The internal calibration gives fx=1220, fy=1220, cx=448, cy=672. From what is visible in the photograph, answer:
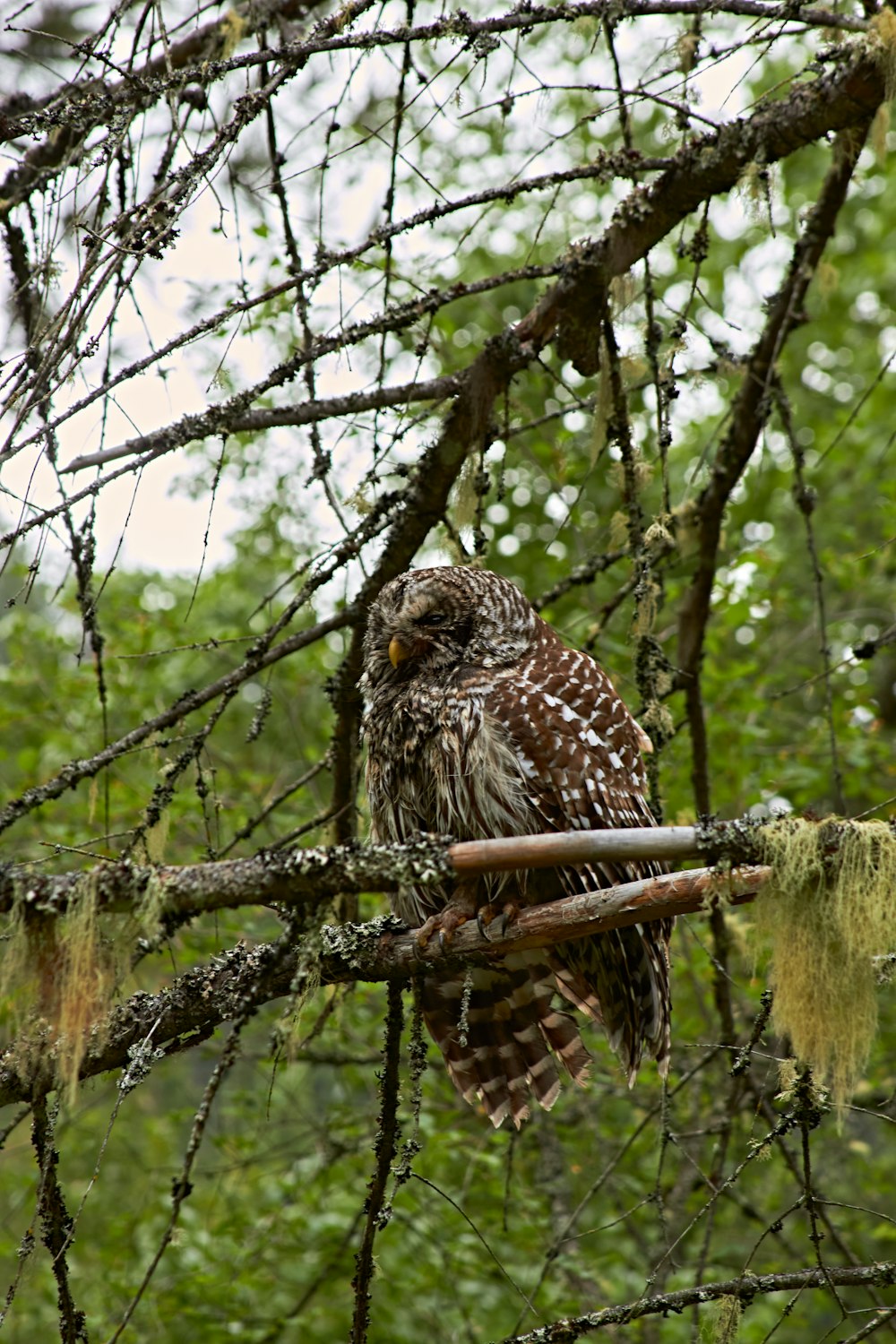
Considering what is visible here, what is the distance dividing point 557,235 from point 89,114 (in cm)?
509

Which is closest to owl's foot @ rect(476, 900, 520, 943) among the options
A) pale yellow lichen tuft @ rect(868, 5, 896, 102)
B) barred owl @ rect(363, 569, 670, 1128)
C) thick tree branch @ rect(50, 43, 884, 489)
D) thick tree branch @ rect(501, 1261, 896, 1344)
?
barred owl @ rect(363, 569, 670, 1128)

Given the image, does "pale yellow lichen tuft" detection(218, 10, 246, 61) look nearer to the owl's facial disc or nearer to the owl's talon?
the owl's facial disc

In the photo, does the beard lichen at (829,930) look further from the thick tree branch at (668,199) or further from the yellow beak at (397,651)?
the thick tree branch at (668,199)

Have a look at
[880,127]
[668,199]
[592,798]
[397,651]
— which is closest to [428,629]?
[397,651]

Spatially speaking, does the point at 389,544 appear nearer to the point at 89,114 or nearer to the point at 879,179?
the point at 89,114

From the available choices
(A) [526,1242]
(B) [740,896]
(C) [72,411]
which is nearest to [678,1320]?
(A) [526,1242]

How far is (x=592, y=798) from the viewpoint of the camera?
3.66 m

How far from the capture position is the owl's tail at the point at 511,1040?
12.5ft

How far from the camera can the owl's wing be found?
3.64 m

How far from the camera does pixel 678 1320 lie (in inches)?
236

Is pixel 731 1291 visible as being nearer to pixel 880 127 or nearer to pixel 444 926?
pixel 444 926

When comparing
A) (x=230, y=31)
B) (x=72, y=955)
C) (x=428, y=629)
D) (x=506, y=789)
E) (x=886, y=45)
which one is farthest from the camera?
(x=428, y=629)

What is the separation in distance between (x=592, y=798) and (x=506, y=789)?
0.28m

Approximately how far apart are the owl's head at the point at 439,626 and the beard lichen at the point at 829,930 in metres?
1.60
